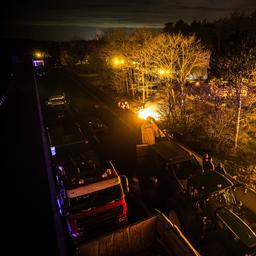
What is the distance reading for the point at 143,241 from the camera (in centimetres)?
751

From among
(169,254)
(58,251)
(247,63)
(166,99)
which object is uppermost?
(247,63)

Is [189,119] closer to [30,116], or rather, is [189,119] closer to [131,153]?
[131,153]

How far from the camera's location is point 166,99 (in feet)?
67.4

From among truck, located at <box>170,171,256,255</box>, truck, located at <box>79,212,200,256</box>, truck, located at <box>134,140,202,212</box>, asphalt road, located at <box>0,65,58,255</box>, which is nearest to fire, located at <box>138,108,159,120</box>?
asphalt road, located at <box>0,65,58,255</box>

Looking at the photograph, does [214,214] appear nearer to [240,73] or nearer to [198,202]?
[198,202]

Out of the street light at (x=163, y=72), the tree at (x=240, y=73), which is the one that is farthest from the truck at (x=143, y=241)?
the street light at (x=163, y=72)

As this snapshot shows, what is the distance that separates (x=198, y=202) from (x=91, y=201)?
3694mm

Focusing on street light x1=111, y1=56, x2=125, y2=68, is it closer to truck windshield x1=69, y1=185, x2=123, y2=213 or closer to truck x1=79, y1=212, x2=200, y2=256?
truck windshield x1=69, y1=185, x2=123, y2=213

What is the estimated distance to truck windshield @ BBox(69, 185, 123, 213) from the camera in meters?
8.42

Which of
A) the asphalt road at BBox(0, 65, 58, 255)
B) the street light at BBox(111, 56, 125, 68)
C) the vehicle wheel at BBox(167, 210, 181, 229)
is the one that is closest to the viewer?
the asphalt road at BBox(0, 65, 58, 255)

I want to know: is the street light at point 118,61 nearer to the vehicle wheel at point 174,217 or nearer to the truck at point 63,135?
the truck at point 63,135

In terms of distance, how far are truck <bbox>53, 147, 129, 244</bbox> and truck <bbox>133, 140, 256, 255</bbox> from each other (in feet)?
6.87

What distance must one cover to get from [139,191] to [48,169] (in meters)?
5.47

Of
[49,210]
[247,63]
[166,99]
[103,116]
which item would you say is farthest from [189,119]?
[49,210]
